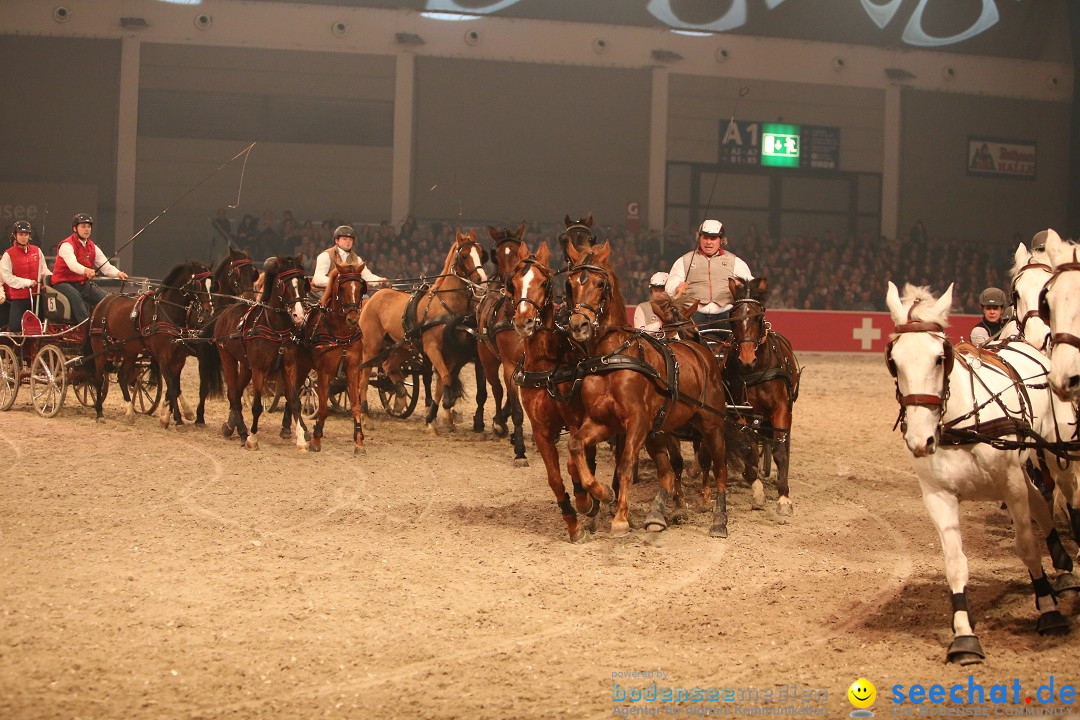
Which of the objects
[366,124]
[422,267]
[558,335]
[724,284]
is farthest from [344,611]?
[366,124]

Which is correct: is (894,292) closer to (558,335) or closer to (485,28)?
(558,335)

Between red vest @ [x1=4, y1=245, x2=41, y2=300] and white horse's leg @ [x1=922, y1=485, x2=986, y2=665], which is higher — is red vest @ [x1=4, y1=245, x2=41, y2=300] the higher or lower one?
the higher one

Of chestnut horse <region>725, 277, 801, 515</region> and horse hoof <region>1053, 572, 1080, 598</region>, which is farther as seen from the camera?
chestnut horse <region>725, 277, 801, 515</region>

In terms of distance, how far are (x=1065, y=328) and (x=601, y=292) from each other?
3.16 metres

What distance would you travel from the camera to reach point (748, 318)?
8.38 meters

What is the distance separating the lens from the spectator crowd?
77.7ft

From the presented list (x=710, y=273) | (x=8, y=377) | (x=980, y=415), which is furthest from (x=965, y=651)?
(x=8, y=377)

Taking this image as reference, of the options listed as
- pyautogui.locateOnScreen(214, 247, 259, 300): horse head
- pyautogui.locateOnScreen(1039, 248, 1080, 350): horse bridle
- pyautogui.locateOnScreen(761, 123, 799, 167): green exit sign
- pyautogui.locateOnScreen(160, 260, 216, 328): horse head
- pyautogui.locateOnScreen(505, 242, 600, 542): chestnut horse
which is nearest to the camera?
pyautogui.locateOnScreen(1039, 248, 1080, 350): horse bridle

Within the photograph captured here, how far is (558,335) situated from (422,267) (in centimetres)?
1635

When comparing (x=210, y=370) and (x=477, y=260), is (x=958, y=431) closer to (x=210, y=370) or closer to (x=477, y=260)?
(x=477, y=260)

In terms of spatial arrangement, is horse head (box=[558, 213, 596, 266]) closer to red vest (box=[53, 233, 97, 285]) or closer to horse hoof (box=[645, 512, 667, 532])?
horse hoof (box=[645, 512, 667, 532])

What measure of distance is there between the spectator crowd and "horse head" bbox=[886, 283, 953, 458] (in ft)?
57.7

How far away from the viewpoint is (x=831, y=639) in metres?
5.56

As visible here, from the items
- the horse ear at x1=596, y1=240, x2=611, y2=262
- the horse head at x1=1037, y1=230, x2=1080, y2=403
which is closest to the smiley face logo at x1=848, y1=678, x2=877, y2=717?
the horse head at x1=1037, y1=230, x2=1080, y2=403
